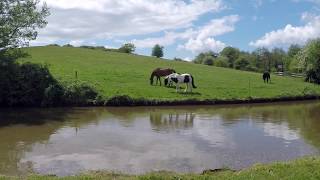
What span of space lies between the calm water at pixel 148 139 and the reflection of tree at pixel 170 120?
0.05 m

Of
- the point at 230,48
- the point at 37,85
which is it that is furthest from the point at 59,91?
the point at 230,48

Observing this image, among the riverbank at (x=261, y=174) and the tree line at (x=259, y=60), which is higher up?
the tree line at (x=259, y=60)

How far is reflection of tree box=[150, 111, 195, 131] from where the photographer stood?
2362 centimetres

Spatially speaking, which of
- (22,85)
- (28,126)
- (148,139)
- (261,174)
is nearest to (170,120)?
(148,139)

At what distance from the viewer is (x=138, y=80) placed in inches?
1617

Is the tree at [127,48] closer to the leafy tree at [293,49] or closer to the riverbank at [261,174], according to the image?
the leafy tree at [293,49]

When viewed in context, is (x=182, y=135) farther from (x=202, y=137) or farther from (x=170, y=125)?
(x=170, y=125)

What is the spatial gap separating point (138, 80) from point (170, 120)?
15408 mm

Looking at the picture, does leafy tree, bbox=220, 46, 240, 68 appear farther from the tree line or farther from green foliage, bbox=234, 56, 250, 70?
green foliage, bbox=234, 56, 250, 70

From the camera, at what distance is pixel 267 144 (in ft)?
61.3

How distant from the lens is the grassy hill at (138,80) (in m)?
35.3

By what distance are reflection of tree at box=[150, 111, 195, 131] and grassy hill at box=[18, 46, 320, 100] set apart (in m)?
5.11

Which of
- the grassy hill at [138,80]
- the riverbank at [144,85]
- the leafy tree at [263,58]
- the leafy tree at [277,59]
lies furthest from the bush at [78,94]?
the leafy tree at [263,58]

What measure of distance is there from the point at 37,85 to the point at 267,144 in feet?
61.4
